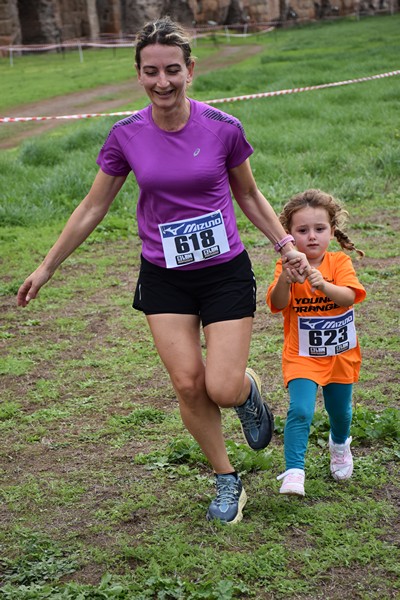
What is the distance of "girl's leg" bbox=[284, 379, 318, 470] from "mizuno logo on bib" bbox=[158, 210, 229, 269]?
74 centimetres

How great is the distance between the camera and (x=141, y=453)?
16.9 feet

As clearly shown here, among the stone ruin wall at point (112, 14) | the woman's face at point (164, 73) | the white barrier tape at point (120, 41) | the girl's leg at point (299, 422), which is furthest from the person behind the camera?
the stone ruin wall at point (112, 14)

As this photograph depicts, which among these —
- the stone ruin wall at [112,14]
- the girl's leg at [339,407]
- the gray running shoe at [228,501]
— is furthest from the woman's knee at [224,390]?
the stone ruin wall at [112,14]

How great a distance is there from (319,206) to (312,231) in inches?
4.6

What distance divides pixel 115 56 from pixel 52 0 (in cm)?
531

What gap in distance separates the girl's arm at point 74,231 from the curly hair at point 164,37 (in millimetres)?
590

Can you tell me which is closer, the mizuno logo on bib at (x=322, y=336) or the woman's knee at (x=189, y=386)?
the woman's knee at (x=189, y=386)

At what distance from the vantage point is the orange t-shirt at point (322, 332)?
4461mm

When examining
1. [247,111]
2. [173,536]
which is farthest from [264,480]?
[247,111]

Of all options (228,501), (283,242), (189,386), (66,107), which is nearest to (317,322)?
(283,242)

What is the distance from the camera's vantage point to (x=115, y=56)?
118 feet

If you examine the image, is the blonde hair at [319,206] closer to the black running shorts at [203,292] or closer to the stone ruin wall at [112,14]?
the black running shorts at [203,292]

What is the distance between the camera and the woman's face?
4.10 m

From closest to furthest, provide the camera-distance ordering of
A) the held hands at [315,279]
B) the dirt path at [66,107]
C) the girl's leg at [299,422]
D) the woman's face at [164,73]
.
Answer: the woman's face at [164,73] < the held hands at [315,279] < the girl's leg at [299,422] < the dirt path at [66,107]
